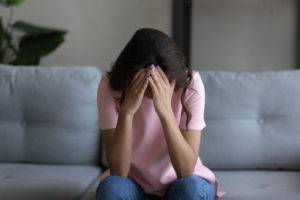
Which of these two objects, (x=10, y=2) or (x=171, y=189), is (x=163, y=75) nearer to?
(x=171, y=189)

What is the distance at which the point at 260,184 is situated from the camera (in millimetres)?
1929

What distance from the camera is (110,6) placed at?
274 cm

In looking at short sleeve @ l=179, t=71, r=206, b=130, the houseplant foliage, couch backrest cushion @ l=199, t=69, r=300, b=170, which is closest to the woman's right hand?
short sleeve @ l=179, t=71, r=206, b=130

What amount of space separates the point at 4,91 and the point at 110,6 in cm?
79

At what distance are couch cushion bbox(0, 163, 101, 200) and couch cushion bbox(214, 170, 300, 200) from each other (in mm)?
520

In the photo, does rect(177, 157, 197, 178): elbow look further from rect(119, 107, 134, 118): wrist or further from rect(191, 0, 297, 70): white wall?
rect(191, 0, 297, 70): white wall

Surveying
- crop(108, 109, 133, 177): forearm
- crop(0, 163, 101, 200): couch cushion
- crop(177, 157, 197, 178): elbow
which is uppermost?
crop(108, 109, 133, 177): forearm

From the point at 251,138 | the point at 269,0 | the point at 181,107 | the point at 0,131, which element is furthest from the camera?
the point at 269,0

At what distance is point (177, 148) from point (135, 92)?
0.21 meters

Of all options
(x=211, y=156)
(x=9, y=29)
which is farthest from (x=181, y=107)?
(x=9, y=29)

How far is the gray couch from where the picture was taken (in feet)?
6.39

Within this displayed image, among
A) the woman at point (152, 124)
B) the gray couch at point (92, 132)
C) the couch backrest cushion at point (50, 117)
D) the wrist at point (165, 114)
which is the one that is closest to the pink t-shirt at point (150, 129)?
the woman at point (152, 124)

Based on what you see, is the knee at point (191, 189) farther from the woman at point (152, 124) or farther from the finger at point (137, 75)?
the finger at point (137, 75)

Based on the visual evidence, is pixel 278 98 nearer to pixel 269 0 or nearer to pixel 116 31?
pixel 269 0
